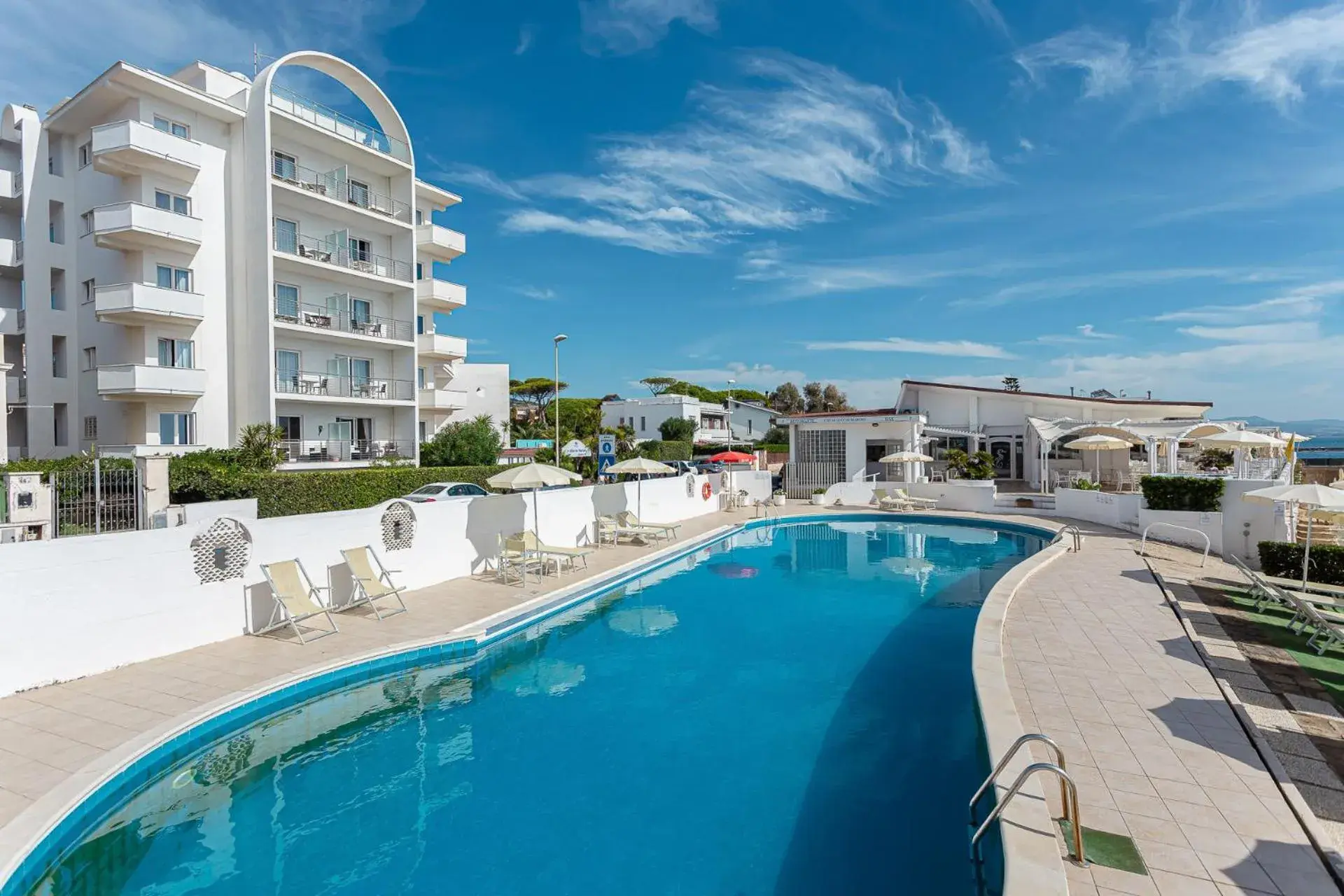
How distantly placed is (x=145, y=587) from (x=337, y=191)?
2385 cm

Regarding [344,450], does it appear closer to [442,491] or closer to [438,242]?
[442,491]

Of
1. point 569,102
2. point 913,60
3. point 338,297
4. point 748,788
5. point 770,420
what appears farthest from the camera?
point 770,420

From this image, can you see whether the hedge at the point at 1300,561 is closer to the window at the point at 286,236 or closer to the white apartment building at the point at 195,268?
the white apartment building at the point at 195,268

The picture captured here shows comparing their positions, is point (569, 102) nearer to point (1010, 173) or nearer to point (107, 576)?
point (1010, 173)

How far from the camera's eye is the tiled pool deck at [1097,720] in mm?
4082

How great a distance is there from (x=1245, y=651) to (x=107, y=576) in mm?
14205

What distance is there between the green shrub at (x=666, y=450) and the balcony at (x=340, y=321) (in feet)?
59.8

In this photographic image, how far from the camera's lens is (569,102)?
949 inches

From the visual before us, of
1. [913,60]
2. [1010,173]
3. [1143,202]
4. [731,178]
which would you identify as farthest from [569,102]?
[1143,202]

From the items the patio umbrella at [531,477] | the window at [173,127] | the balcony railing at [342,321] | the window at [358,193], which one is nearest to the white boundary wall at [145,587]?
the patio umbrella at [531,477]

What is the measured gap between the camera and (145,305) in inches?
841

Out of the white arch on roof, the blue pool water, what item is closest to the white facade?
the white arch on roof

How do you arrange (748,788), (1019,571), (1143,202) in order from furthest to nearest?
(1143,202) → (1019,571) → (748,788)

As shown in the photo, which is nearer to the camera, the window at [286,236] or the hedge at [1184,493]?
the hedge at [1184,493]
